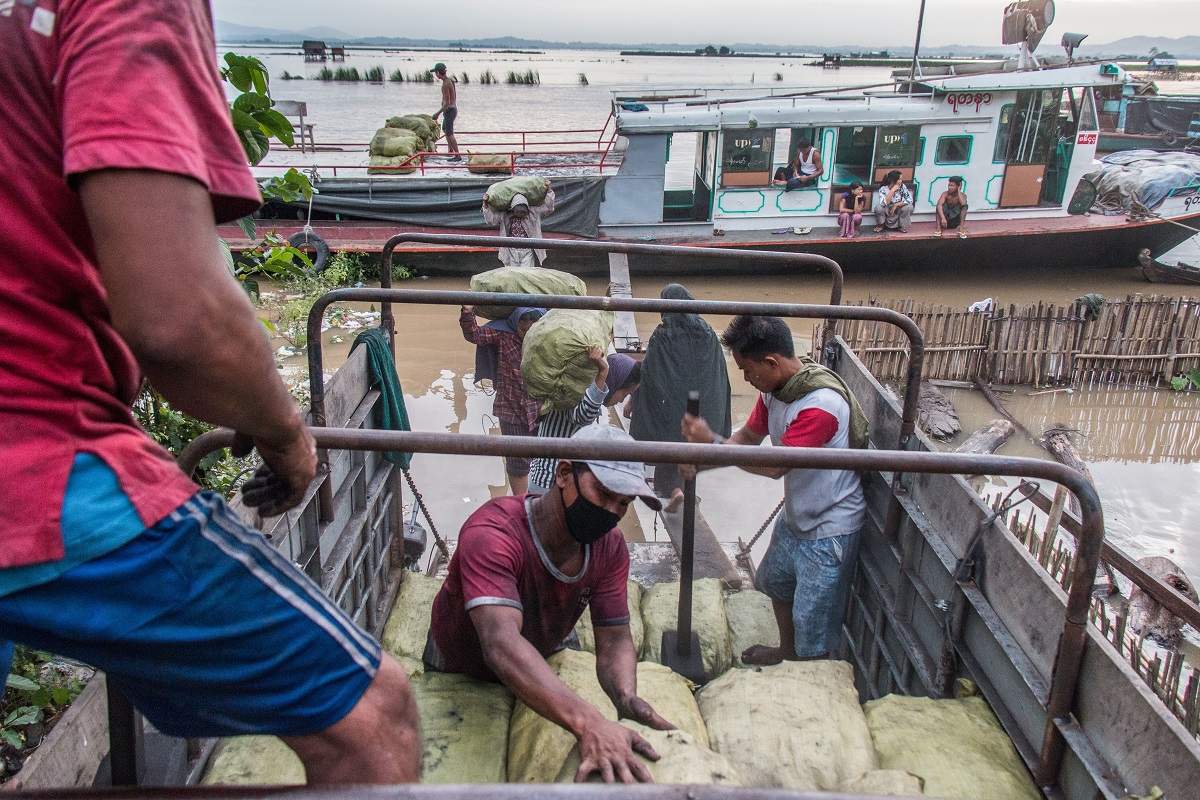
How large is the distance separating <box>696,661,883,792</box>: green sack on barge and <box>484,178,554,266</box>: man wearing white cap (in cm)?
511

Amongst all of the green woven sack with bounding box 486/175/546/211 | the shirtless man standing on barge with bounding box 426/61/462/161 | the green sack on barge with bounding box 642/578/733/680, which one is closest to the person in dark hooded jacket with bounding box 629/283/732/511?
the green sack on barge with bounding box 642/578/733/680

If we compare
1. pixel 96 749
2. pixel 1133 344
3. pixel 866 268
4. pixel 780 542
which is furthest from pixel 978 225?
pixel 96 749

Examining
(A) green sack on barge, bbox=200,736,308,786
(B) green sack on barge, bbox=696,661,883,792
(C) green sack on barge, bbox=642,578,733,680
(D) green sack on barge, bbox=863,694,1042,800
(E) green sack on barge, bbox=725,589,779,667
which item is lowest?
(E) green sack on barge, bbox=725,589,779,667

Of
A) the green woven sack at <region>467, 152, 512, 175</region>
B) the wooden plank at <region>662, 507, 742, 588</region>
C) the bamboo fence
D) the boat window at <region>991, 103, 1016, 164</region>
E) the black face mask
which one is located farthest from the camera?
the green woven sack at <region>467, 152, 512, 175</region>

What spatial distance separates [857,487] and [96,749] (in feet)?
8.55

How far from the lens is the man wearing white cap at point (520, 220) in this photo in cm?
729

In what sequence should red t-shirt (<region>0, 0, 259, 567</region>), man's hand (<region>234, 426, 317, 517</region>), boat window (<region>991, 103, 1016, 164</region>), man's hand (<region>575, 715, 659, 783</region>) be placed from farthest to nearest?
boat window (<region>991, 103, 1016, 164</region>) < man's hand (<region>575, 715, 659, 783</region>) < man's hand (<region>234, 426, 317, 517</region>) < red t-shirt (<region>0, 0, 259, 567</region>)

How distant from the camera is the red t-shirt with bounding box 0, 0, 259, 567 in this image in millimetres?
828

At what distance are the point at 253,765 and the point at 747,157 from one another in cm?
1075

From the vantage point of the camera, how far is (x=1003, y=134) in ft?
38.2

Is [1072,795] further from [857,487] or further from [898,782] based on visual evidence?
[857,487]

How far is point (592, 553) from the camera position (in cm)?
242

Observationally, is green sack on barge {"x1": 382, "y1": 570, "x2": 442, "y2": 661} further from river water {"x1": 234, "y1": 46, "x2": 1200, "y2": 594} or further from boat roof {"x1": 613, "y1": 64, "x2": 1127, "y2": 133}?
boat roof {"x1": 613, "y1": 64, "x2": 1127, "y2": 133}

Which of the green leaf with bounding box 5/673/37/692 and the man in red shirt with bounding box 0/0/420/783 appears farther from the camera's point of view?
the green leaf with bounding box 5/673/37/692
